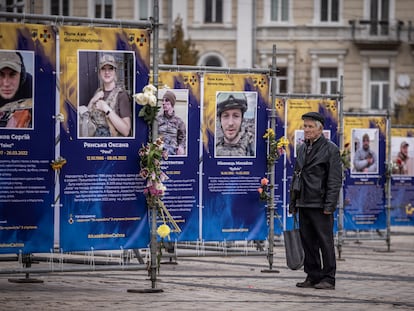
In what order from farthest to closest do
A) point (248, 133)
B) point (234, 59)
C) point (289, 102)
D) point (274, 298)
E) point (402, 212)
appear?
point (234, 59)
point (402, 212)
point (289, 102)
point (248, 133)
point (274, 298)

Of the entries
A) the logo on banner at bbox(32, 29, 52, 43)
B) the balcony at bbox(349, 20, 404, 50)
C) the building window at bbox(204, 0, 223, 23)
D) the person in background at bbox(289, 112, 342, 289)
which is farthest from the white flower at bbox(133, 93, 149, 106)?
the balcony at bbox(349, 20, 404, 50)

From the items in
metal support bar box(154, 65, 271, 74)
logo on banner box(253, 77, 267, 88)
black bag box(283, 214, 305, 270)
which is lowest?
black bag box(283, 214, 305, 270)

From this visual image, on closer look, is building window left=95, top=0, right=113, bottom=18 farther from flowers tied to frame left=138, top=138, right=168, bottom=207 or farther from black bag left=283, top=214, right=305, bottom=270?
flowers tied to frame left=138, top=138, right=168, bottom=207

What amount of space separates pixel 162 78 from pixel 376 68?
41242mm

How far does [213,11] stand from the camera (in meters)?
59.8

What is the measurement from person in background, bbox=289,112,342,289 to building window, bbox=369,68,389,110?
142 ft

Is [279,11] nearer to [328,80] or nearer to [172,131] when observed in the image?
[328,80]

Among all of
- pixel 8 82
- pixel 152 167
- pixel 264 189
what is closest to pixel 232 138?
pixel 264 189

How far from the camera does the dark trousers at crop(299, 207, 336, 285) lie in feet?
55.6

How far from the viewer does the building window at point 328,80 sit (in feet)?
195

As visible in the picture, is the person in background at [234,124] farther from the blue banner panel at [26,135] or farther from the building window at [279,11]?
the building window at [279,11]

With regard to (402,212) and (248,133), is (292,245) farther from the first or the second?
(402,212)

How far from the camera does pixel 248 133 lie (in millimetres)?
19984

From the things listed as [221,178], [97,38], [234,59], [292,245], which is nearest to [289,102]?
[221,178]
